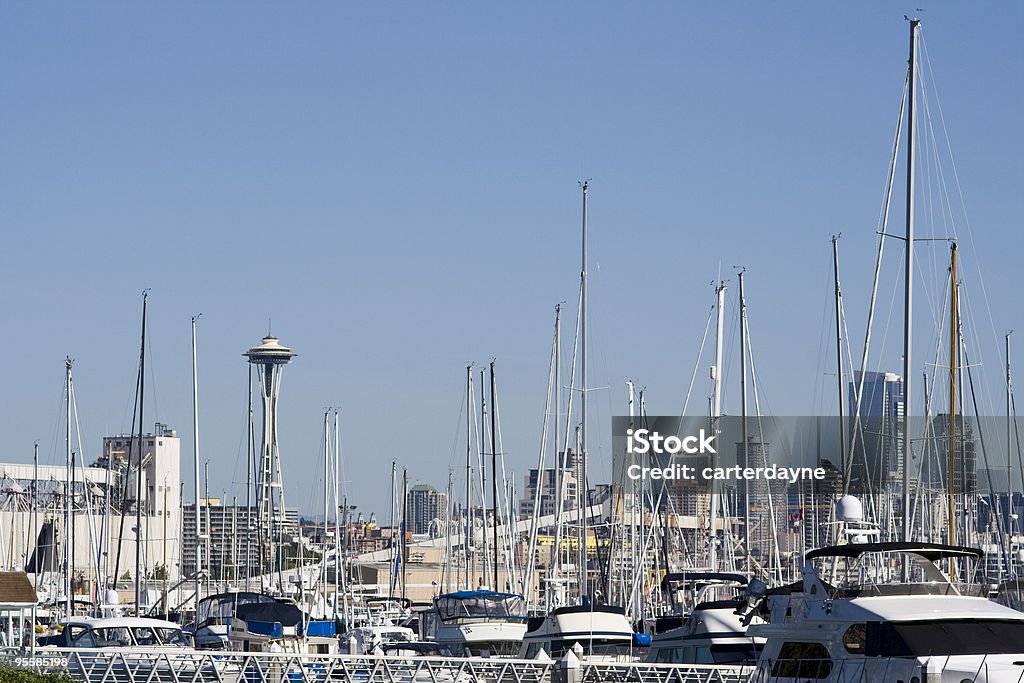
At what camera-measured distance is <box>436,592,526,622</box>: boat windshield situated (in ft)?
137

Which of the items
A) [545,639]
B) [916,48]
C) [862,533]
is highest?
[916,48]

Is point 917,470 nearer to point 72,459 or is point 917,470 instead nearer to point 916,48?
point 916,48

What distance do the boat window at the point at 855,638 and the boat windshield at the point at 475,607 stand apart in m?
20.2

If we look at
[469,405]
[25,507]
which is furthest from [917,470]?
[25,507]

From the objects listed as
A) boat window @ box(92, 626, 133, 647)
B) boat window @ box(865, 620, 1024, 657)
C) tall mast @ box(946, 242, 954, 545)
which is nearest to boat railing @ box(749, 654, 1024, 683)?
boat window @ box(865, 620, 1024, 657)

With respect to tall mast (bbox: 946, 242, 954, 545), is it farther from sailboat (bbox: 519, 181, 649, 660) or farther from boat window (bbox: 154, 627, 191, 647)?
boat window (bbox: 154, 627, 191, 647)

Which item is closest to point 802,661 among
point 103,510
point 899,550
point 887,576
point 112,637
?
point 899,550

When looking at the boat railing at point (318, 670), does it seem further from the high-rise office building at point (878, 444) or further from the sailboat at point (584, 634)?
the high-rise office building at point (878, 444)

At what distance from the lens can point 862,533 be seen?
26.5m

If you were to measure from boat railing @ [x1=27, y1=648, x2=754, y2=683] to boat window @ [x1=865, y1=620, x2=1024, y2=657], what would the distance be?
14.8 ft

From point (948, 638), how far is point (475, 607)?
71.4 feet

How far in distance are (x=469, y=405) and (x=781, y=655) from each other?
1740 inches

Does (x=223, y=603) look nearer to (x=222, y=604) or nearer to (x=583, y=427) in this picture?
(x=222, y=604)

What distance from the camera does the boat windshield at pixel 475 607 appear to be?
4166cm
